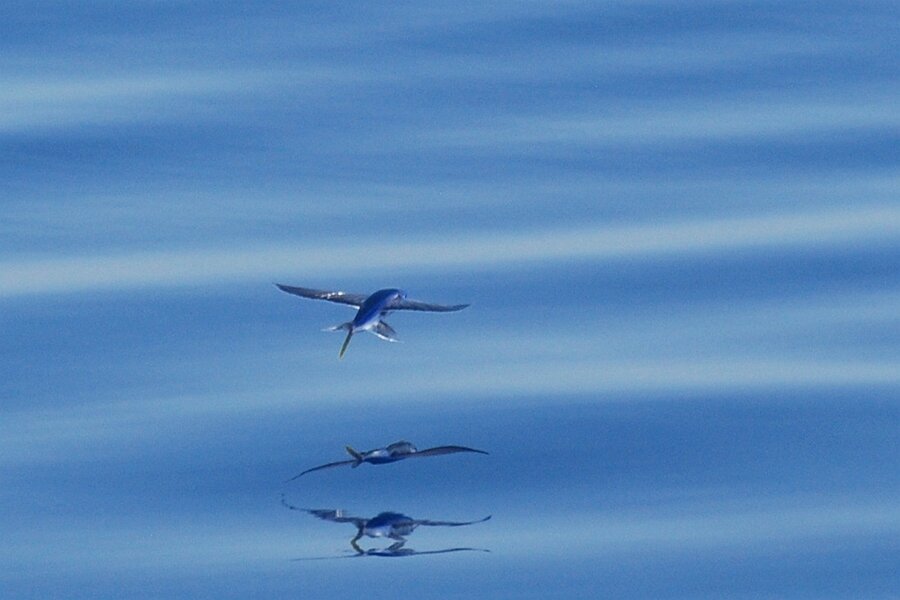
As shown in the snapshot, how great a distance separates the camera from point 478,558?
3553 millimetres

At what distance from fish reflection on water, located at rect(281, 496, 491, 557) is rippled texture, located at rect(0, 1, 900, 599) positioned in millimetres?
22

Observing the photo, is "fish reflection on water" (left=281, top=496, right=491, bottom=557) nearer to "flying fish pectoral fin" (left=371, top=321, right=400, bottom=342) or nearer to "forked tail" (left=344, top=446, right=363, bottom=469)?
"forked tail" (left=344, top=446, right=363, bottom=469)

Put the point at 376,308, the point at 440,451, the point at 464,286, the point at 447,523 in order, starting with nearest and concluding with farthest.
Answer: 1. the point at 447,523
2. the point at 440,451
3. the point at 376,308
4. the point at 464,286

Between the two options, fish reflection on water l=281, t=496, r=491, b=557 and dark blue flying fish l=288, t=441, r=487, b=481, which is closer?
fish reflection on water l=281, t=496, r=491, b=557

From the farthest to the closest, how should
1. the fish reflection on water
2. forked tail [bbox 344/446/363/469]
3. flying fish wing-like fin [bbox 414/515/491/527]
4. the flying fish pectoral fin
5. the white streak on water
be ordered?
the white streak on water, the flying fish pectoral fin, forked tail [bbox 344/446/363/469], flying fish wing-like fin [bbox 414/515/491/527], the fish reflection on water

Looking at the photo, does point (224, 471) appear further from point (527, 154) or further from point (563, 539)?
point (527, 154)

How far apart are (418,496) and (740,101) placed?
274 centimetres

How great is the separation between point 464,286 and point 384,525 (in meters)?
1.28

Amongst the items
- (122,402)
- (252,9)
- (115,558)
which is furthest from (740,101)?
(115,558)

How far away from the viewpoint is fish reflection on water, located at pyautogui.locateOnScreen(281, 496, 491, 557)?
362 centimetres

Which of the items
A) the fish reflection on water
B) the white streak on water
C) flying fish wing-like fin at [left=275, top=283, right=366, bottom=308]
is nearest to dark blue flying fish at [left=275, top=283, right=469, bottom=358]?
flying fish wing-like fin at [left=275, top=283, right=366, bottom=308]

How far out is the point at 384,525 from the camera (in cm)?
375

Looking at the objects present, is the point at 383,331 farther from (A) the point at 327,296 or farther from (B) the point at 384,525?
(B) the point at 384,525

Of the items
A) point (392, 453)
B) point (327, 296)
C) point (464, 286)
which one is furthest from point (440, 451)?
point (464, 286)
